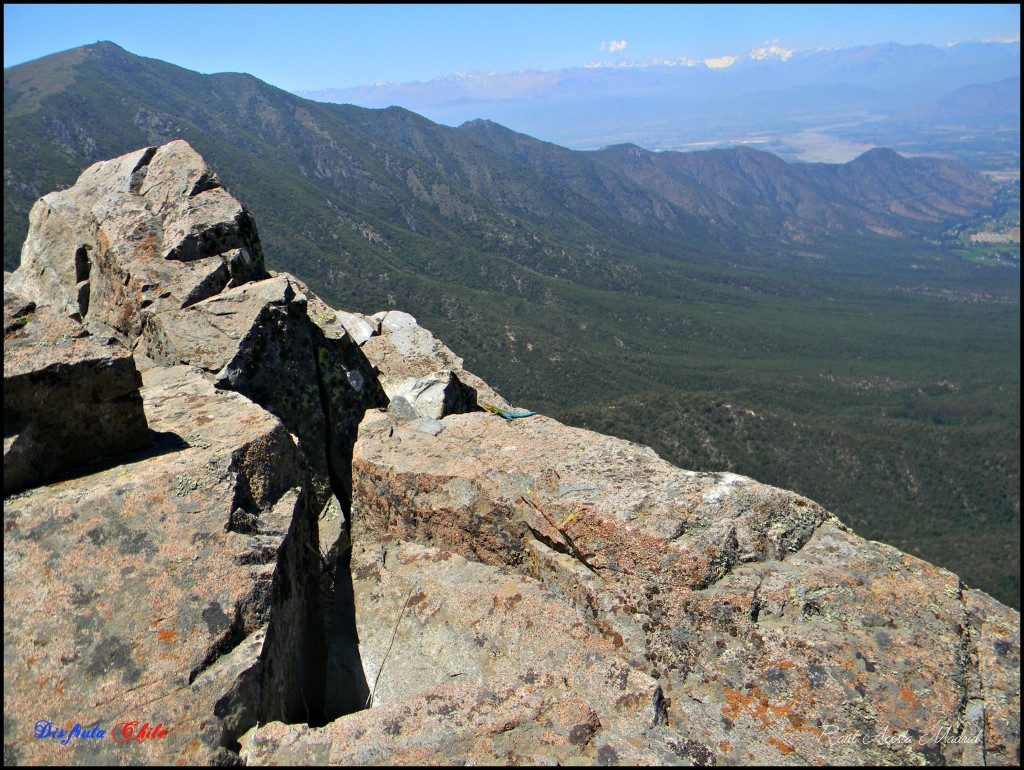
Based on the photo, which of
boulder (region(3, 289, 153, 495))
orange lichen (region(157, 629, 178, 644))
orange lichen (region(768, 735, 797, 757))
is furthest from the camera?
boulder (region(3, 289, 153, 495))

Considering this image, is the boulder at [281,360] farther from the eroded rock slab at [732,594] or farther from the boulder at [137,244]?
the eroded rock slab at [732,594]

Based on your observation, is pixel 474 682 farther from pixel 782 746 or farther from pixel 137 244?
pixel 137 244

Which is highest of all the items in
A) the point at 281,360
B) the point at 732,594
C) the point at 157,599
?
the point at 281,360

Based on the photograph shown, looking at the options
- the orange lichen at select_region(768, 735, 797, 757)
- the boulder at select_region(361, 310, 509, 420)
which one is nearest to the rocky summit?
the orange lichen at select_region(768, 735, 797, 757)

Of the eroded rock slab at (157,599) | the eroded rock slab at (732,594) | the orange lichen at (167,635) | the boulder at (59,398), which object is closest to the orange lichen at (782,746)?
the eroded rock slab at (732,594)

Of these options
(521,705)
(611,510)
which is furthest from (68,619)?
(611,510)

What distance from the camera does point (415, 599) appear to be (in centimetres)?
924

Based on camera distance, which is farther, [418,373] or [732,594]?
[418,373]

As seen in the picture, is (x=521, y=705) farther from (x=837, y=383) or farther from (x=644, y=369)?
(x=837, y=383)

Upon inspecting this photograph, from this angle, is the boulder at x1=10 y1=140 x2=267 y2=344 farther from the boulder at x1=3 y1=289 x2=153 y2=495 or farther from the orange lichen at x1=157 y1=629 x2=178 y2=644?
the orange lichen at x1=157 y1=629 x2=178 y2=644

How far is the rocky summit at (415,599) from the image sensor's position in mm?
6164

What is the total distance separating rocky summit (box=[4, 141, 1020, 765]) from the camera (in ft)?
20.2

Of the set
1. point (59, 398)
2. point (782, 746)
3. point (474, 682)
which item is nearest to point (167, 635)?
point (474, 682)

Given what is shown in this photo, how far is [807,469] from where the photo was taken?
4274 inches
